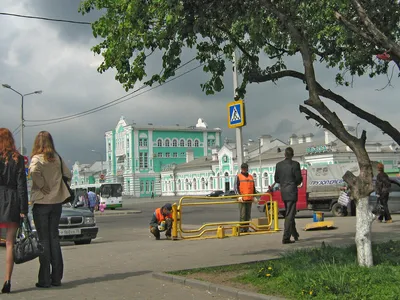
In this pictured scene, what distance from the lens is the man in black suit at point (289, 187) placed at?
36.4ft

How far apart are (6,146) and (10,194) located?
0.63m

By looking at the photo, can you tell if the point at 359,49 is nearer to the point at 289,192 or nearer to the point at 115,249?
the point at 289,192

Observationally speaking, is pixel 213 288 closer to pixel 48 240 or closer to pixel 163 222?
pixel 48 240

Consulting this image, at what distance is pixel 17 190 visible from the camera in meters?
6.70

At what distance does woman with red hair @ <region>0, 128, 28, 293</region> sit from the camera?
6.63m

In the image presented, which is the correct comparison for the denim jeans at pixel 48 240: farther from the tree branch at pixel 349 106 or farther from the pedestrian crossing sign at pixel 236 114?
the pedestrian crossing sign at pixel 236 114

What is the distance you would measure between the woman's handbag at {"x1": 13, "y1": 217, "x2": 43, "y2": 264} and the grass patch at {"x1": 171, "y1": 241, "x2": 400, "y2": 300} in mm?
2139

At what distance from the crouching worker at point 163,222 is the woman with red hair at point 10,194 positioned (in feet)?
22.8

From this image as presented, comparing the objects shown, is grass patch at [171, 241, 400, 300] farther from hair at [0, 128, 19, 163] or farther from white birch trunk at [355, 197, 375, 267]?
hair at [0, 128, 19, 163]

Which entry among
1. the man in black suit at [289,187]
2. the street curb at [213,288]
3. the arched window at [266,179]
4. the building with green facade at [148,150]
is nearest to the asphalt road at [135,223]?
the man in black suit at [289,187]

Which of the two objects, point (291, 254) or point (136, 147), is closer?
point (291, 254)

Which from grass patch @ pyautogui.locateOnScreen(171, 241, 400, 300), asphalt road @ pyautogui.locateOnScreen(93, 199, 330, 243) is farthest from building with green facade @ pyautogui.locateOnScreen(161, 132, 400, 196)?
grass patch @ pyautogui.locateOnScreen(171, 241, 400, 300)

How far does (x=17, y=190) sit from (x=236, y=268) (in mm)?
3409

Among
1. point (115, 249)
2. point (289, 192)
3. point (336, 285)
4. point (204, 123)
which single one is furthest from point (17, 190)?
point (204, 123)
